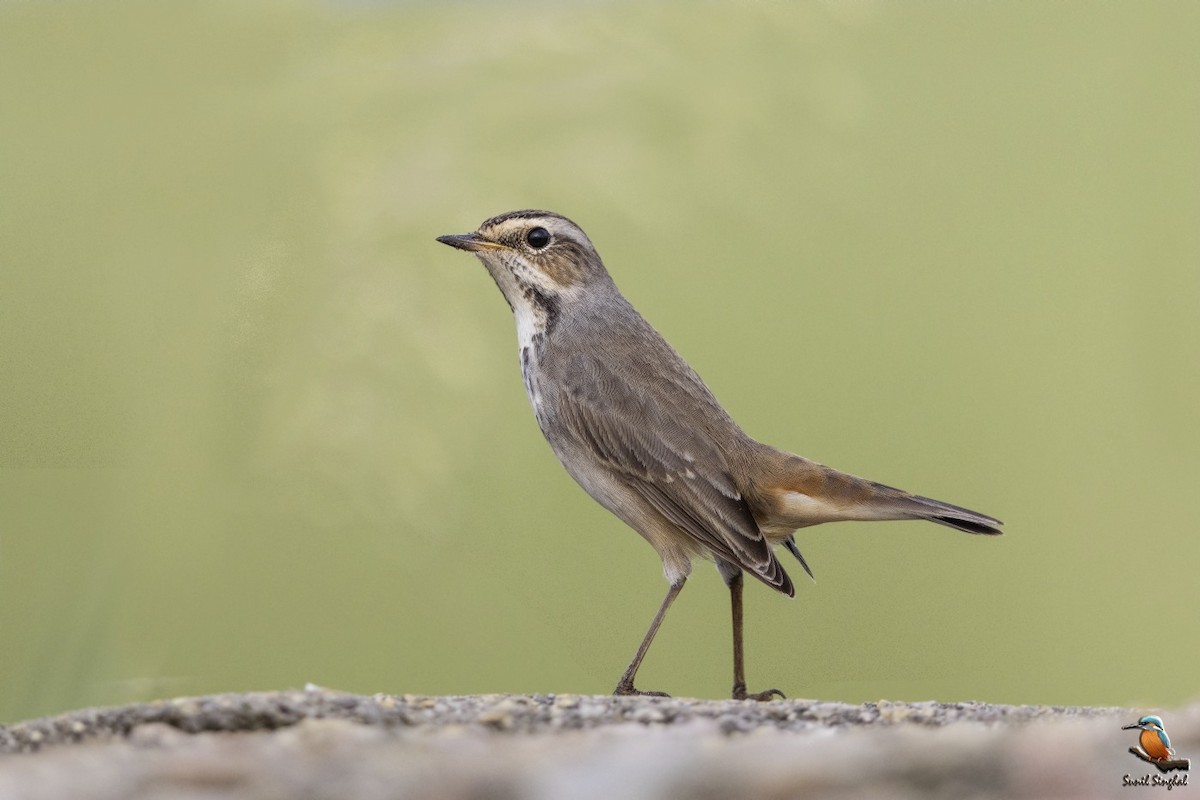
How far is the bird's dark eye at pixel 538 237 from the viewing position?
453 cm

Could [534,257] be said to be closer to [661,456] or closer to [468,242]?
[468,242]

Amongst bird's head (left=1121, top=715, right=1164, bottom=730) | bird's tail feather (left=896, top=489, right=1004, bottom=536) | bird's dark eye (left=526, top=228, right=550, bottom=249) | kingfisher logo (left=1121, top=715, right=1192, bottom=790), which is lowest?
kingfisher logo (left=1121, top=715, right=1192, bottom=790)

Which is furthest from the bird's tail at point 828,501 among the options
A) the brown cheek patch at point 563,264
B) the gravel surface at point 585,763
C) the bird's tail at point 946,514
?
the gravel surface at point 585,763

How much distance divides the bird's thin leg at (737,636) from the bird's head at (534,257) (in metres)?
1.11

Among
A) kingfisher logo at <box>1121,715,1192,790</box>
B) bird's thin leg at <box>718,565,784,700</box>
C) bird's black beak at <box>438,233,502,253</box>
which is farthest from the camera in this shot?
bird's black beak at <box>438,233,502,253</box>

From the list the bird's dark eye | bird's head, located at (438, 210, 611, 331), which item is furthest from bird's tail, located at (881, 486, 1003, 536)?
the bird's dark eye

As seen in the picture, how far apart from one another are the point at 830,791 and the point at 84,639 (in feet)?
9.77

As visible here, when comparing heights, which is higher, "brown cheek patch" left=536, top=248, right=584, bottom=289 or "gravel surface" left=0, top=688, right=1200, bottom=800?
"brown cheek patch" left=536, top=248, right=584, bottom=289

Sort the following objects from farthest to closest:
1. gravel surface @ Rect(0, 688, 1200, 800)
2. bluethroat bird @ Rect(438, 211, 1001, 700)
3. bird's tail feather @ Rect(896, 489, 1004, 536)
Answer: bluethroat bird @ Rect(438, 211, 1001, 700) → bird's tail feather @ Rect(896, 489, 1004, 536) → gravel surface @ Rect(0, 688, 1200, 800)

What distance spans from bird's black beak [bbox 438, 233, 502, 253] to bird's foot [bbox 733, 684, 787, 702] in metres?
1.73

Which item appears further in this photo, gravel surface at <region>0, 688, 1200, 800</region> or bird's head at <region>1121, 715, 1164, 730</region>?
bird's head at <region>1121, 715, 1164, 730</region>

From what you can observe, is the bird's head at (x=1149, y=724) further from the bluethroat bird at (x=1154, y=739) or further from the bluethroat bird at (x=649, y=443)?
the bluethroat bird at (x=649, y=443)

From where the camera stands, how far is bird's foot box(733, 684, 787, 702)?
13.5ft

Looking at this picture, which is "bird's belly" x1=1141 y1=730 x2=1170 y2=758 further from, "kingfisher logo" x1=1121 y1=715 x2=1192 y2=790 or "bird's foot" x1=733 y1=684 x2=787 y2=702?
"bird's foot" x1=733 y1=684 x2=787 y2=702
